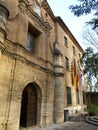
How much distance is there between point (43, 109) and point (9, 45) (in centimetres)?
528

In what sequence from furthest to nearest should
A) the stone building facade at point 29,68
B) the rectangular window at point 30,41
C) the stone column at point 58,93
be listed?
the stone column at point 58,93 → the rectangular window at point 30,41 → the stone building facade at point 29,68

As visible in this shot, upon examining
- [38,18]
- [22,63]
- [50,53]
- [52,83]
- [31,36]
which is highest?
[38,18]

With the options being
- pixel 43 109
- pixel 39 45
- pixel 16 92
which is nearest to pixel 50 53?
pixel 39 45

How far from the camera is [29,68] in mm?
9672

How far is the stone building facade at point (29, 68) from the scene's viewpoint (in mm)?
7594

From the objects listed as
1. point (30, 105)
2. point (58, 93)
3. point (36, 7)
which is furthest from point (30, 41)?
point (30, 105)

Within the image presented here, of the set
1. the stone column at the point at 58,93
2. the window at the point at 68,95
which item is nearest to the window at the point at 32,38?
the stone column at the point at 58,93

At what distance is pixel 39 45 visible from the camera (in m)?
11.9

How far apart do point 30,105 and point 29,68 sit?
8.64ft

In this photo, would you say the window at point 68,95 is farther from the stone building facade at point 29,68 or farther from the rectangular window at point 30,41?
the rectangular window at point 30,41

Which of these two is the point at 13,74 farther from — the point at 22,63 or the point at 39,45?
the point at 39,45

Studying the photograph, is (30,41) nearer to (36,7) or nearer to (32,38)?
(32,38)

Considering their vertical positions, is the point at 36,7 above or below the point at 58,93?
above

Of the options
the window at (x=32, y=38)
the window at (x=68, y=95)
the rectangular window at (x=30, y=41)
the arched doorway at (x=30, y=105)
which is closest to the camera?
the arched doorway at (x=30, y=105)
